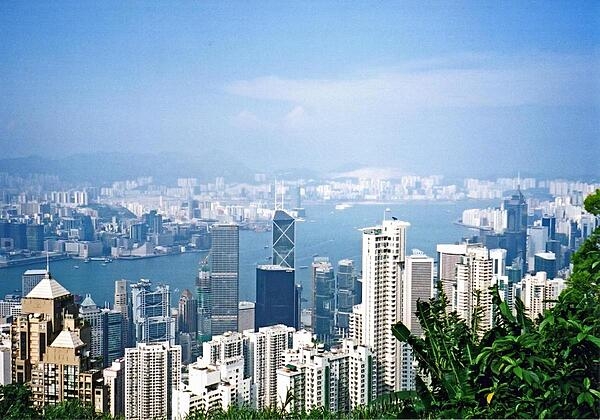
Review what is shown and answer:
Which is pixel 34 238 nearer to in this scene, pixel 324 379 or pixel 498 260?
pixel 324 379

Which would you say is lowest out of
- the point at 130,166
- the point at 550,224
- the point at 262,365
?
the point at 262,365

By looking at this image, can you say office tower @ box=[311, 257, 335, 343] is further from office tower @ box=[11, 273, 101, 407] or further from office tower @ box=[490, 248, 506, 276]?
Answer: office tower @ box=[11, 273, 101, 407]

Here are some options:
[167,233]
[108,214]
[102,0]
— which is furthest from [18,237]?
[102,0]

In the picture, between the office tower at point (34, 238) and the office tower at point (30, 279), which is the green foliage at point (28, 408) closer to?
the office tower at point (30, 279)

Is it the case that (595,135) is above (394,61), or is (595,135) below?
below

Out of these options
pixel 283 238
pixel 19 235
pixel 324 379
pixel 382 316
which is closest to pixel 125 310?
pixel 19 235

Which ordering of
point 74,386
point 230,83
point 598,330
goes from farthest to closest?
point 230,83 < point 74,386 < point 598,330

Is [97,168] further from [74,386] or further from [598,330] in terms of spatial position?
[598,330]
